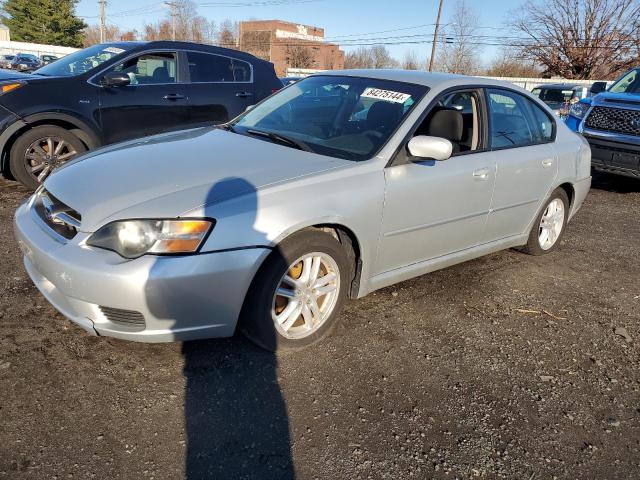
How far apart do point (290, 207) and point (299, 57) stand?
70.3m

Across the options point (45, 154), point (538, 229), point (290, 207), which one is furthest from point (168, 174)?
point (45, 154)

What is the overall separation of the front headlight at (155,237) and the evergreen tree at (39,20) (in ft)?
222

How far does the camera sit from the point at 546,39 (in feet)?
137

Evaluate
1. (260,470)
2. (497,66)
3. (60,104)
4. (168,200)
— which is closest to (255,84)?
(60,104)

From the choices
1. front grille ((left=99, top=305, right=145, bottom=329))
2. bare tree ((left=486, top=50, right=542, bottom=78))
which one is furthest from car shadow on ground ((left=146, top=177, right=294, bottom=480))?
bare tree ((left=486, top=50, right=542, bottom=78))

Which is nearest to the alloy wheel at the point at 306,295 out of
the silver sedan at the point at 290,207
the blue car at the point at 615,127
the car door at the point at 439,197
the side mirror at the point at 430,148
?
the silver sedan at the point at 290,207

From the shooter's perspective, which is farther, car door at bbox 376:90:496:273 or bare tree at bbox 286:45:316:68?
bare tree at bbox 286:45:316:68

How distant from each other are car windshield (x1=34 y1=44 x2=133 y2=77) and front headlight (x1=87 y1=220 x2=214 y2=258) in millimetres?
4291

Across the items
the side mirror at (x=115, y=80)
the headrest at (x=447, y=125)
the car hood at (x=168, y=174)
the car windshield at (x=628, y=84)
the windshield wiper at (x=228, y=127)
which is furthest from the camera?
the car windshield at (x=628, y=84)

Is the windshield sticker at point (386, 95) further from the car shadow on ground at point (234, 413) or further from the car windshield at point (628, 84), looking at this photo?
the car windshield at point (628, 84)

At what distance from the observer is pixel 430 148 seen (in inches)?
127

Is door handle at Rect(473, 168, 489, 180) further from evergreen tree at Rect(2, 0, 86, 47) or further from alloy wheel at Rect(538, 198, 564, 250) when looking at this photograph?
evergreen tree at Rect(2, 0, 86, 47)

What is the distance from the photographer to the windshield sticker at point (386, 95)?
3.64 m

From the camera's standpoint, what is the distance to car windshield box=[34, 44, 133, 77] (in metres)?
6.10
